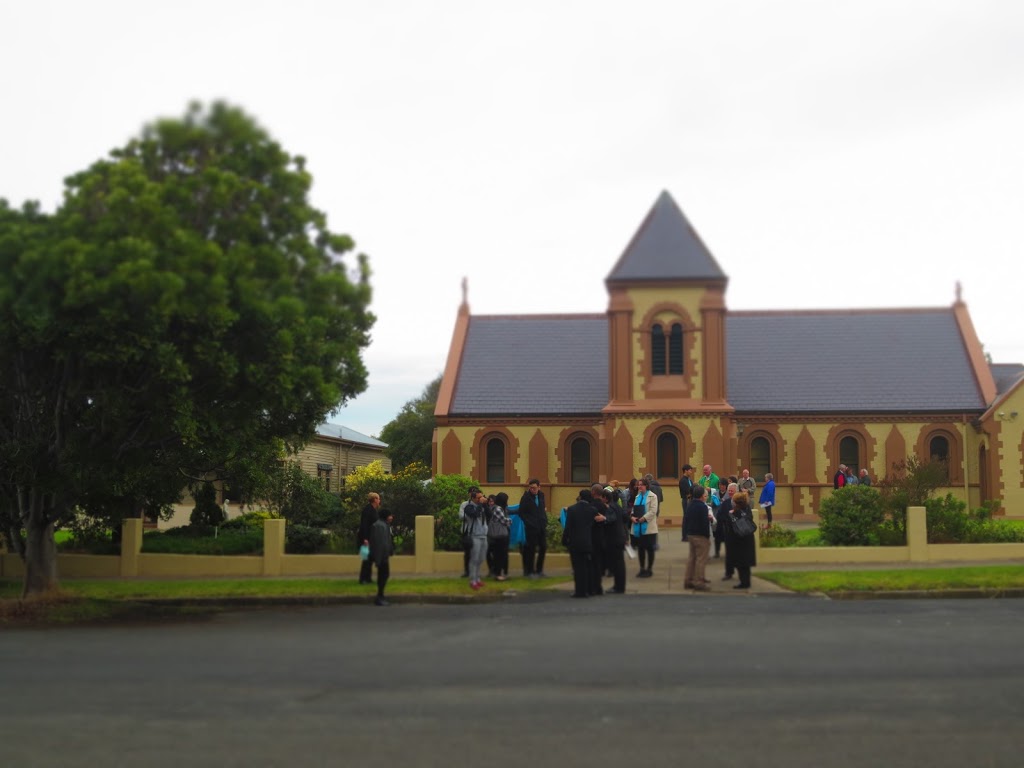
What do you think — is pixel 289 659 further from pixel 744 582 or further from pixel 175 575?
pixel 175 575

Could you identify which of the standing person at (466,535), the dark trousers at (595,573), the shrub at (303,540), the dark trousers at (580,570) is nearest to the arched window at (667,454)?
the shrub at (303,540)

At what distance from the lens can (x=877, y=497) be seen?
2227 cm

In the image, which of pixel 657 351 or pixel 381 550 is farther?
pixel 657 351

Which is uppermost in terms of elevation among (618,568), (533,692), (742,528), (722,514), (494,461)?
(494,461)

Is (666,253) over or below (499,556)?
over

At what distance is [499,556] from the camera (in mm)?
19031

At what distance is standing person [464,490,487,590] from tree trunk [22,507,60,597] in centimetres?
705

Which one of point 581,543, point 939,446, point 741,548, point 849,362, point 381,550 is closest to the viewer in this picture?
point 581,543

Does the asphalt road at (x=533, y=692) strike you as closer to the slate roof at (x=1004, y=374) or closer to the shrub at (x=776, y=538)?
the shrub at (x=776, y=538)

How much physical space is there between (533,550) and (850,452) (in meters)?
23.0

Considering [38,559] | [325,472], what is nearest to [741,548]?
[38,559]

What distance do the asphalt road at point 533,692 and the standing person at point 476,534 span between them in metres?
3.73

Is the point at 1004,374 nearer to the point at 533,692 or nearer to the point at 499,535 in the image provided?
the point at 499,535

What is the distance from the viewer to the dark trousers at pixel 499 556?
1894cm
